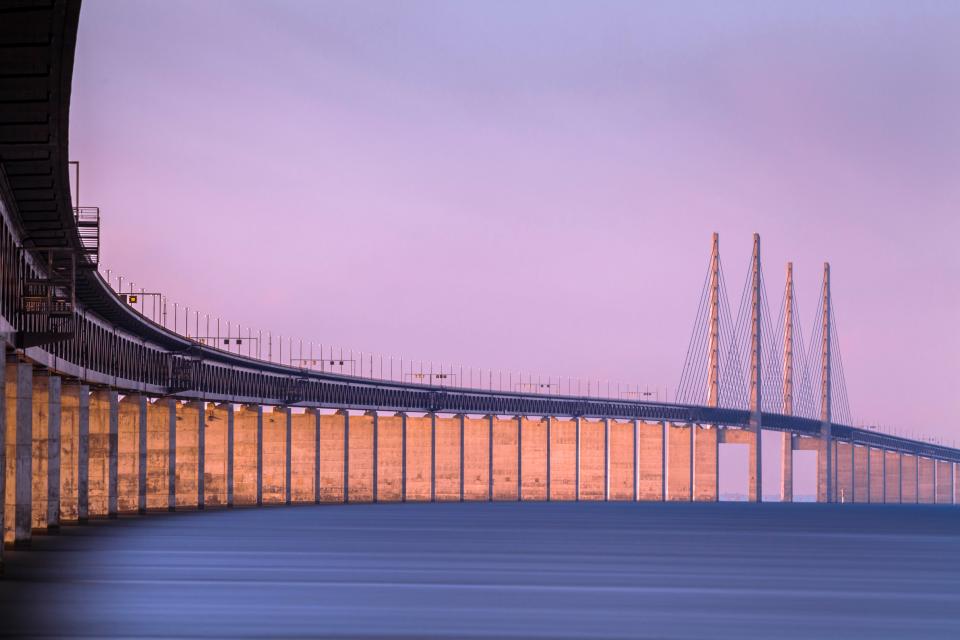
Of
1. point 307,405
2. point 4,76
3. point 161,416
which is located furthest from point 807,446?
point 4,76

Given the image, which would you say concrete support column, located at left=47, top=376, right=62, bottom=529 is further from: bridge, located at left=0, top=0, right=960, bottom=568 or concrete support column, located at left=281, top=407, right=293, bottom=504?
concrete support column, located at left=281, top=407, right=293, bottom=504

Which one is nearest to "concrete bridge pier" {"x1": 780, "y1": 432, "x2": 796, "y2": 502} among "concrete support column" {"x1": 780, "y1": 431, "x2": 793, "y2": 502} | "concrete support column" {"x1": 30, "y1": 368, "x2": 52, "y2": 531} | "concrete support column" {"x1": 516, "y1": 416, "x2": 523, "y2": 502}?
"concrete support column" {"x1": 780, "y1": 431, "x2": 793, "y2": 502}

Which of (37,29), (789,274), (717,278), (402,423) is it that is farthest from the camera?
(789,274)

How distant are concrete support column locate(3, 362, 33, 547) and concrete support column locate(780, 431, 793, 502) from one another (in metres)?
139

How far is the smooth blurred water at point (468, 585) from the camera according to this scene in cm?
3284

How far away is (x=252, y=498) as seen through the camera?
120 meters

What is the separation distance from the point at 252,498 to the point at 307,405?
12.7 meters

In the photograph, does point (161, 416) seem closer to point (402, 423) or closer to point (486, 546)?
point (486, 546)

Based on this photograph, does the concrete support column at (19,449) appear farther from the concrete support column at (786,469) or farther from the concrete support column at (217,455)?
the concrete support column at (786,469)

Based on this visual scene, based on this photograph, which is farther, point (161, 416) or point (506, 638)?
point (161, 416)

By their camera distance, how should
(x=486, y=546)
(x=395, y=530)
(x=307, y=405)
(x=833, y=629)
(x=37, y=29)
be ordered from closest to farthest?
1. (x=37, y=29)
2. (x=833, y=629)
3. (x=486, y=546)
4. (x=395, y=530)
5. (x=307, y=405)

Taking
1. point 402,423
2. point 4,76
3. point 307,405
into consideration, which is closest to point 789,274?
point 402,423

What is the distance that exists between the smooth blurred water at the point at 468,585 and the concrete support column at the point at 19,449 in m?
1.37

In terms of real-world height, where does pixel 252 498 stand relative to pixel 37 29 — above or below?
below
